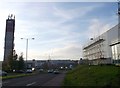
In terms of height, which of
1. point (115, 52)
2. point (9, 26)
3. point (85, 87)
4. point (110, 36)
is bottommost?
point (85, 87)

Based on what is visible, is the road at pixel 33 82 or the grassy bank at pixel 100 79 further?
the road at pixel 33 82

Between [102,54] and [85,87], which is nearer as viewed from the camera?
[85,87]

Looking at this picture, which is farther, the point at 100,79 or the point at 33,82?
the point at 33,82

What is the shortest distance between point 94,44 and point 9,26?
5464 centimetres

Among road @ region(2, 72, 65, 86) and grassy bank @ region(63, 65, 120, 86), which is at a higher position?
grassy bank @ region(63, 65, 120, 86)

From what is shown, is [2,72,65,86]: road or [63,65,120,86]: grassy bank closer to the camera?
[63,65,120,86]: grassy bank

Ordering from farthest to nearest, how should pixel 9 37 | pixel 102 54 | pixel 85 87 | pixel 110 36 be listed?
pixel 9 37 → pixel 102 54 → pixel 110 36 → pixel 85 87

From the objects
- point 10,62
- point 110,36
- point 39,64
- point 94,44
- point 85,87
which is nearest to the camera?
point 85,87

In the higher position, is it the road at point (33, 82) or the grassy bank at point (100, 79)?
the grassy bank at point (100, 79)

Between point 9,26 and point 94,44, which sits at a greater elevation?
point 9,26

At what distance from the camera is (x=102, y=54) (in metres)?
100

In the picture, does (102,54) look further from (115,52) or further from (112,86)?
(112,86)

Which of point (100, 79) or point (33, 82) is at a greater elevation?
point (100, 79)

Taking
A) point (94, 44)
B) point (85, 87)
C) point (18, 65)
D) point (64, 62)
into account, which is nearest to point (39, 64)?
point (64, 62)
